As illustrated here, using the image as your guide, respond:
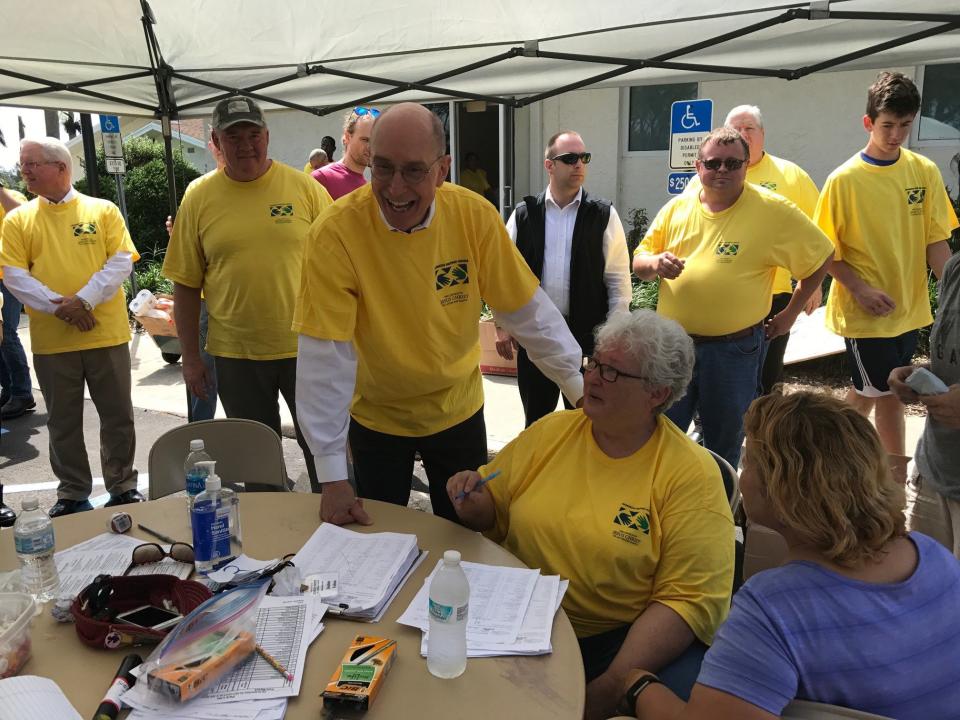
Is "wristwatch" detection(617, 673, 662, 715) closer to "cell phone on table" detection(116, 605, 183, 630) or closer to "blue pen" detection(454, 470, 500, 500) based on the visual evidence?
"blue pen" detection(454, 470, 500, 500)

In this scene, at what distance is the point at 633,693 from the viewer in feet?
5.55

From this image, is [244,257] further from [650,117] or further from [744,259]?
[650,117]

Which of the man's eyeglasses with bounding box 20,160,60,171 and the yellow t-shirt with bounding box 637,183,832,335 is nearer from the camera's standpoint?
the yellow t-shirt with bounding box 637,183,832,335

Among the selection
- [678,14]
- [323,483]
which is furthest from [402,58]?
[323,483]

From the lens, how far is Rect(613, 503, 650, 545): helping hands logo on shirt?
2.04 m

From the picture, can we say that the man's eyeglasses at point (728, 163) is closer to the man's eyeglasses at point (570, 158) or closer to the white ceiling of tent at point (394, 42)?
the white ceiling of tent at point (394, 42)

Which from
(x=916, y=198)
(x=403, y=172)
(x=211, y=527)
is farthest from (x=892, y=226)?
(x=211, y=527)

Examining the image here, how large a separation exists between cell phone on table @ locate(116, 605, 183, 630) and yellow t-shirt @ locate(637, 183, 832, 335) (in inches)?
116

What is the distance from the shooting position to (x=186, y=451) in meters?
2.94

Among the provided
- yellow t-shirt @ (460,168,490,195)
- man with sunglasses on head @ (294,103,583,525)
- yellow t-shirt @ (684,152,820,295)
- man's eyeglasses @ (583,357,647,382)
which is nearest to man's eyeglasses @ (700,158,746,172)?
yellow t-shirt @ (684,152,820,295)

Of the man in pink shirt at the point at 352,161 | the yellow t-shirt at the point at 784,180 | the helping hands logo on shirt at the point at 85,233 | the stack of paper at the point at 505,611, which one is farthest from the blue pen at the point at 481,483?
the helping hands logo on shirt at the point at 85,233

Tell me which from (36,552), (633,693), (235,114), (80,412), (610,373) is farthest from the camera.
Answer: (80,412)

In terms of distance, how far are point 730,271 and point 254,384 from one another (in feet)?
8.29

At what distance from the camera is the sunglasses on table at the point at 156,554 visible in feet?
6.67
